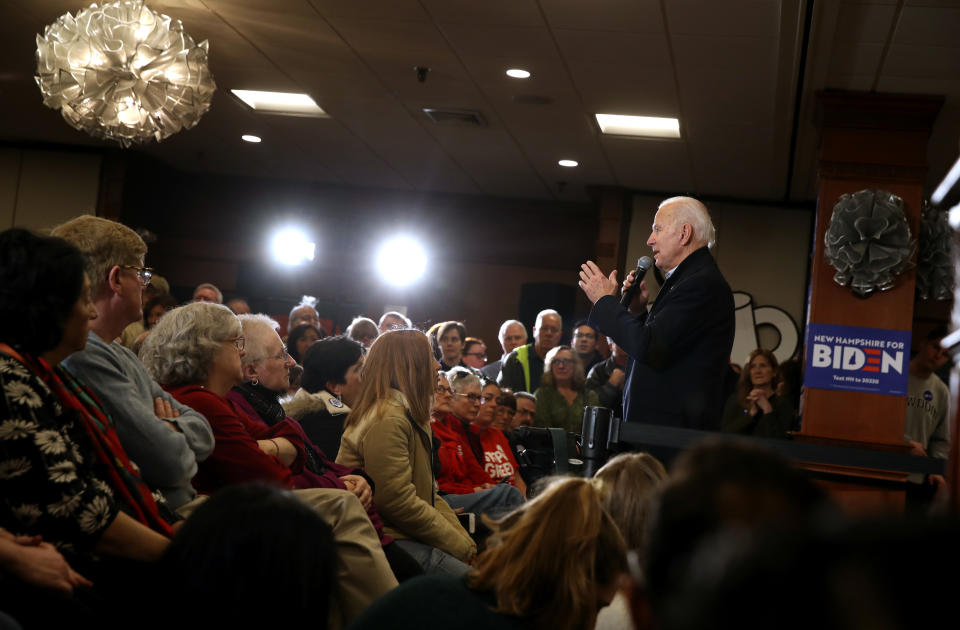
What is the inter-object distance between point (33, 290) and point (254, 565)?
963 millimetres

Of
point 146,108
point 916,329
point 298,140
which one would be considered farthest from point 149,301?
point 916,329

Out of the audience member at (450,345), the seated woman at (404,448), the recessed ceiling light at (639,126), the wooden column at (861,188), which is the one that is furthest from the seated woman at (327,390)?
the recessed ceiling light at (639,126)

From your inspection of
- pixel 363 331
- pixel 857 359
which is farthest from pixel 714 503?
pixel 857 359

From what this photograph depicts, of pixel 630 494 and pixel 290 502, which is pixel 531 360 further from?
pixel 290 502

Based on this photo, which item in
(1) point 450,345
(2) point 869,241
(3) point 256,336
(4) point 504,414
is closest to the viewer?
(3) point 256,336

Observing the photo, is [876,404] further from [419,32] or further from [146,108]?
[146,108]

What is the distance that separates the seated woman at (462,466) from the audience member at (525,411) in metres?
0.78

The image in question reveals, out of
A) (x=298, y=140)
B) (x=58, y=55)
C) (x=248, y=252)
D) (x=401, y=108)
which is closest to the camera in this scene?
(x=58, y=55)

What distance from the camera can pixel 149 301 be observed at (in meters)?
5.63

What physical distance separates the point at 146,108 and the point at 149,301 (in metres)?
1.41

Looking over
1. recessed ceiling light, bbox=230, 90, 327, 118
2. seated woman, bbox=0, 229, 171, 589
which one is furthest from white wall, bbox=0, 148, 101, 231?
seated woman, bbox=0, 229, 171, 589

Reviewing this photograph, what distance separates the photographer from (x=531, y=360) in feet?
21.7

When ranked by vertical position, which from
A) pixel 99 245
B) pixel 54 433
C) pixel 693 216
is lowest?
pixel 54 433

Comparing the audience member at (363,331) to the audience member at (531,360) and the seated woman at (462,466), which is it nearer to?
the seated woman at (462,466)
